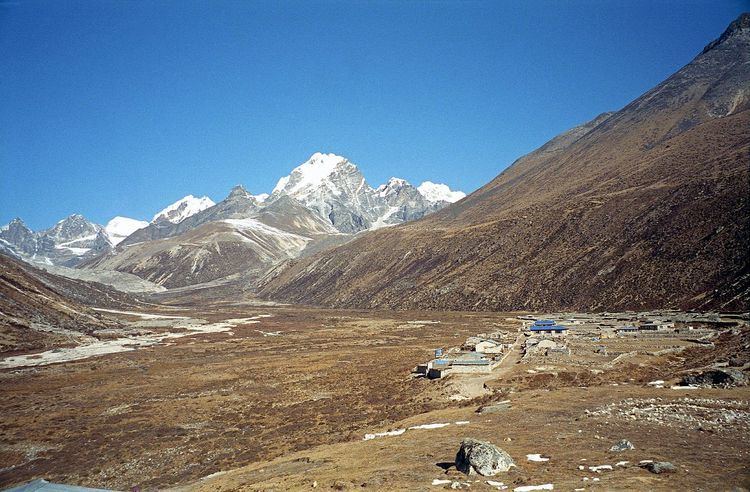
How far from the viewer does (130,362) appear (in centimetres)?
6912

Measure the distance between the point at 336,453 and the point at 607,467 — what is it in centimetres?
1359

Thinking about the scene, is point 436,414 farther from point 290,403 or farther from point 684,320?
point 684,320

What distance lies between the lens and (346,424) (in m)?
35.6

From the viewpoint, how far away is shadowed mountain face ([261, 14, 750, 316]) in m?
96.3

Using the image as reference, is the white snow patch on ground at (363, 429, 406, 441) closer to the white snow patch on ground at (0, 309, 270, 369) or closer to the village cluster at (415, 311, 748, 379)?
the village cluster at (415, 311, 748, 379)

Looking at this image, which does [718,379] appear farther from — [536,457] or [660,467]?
[536,457]

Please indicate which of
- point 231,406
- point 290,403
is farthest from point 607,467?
point 231,406

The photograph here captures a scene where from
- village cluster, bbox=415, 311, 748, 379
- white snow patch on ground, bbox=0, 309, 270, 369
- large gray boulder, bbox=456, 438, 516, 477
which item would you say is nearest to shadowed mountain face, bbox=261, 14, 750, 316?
village cluster, bbox=415, 311, 748, 379

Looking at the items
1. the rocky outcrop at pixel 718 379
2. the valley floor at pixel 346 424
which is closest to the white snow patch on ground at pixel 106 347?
the valley floor at pixel 346 424

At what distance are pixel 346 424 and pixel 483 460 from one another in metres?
17.3

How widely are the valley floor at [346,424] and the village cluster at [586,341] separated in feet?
7.27

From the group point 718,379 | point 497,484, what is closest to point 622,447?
point 497,484

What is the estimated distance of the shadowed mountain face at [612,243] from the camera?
316ft

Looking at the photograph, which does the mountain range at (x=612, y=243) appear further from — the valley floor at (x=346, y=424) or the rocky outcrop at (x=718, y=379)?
the valley floor at (x=346, y=424)
